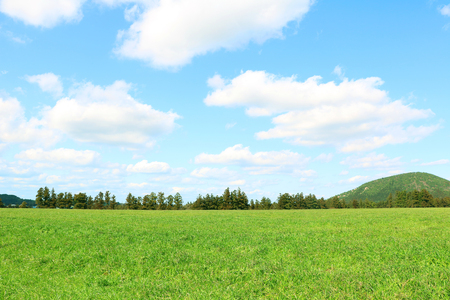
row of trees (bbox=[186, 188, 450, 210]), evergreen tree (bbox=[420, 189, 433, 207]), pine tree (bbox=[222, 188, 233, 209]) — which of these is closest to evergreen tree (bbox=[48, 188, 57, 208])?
row of trees (bbox=[186, 188, 450, 210])

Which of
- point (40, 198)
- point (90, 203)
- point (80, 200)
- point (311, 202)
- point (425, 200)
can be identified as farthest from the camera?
point (311, 202)

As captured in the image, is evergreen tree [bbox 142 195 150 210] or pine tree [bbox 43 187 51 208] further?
evergreen tree [bbox 142 195 150 210]

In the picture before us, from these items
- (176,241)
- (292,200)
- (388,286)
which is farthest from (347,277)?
(292,200)

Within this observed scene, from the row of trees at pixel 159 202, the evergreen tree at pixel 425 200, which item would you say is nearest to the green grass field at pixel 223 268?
the row of trees at pixel 159 202

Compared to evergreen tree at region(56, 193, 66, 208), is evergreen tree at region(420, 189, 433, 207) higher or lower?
lower

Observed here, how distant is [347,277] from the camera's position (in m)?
9.67

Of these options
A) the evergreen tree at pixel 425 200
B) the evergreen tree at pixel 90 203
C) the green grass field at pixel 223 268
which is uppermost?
the evergreen tree at pixel 90 203

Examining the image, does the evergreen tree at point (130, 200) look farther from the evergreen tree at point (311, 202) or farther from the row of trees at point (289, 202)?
the evergreen tree at point (311, 202)

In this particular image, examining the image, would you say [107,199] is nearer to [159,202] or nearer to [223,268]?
[159,202]

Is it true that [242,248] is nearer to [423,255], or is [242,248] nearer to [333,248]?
[333,248]

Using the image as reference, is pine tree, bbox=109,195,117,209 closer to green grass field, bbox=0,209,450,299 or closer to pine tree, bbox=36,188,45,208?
pine tree, bbox=36,188,45,208

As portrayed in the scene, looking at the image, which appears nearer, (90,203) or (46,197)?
(46,197)

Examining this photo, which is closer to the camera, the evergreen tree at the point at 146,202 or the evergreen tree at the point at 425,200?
the evergreen tree at the point at 146,202

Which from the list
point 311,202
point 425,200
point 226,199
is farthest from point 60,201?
point 425,200
